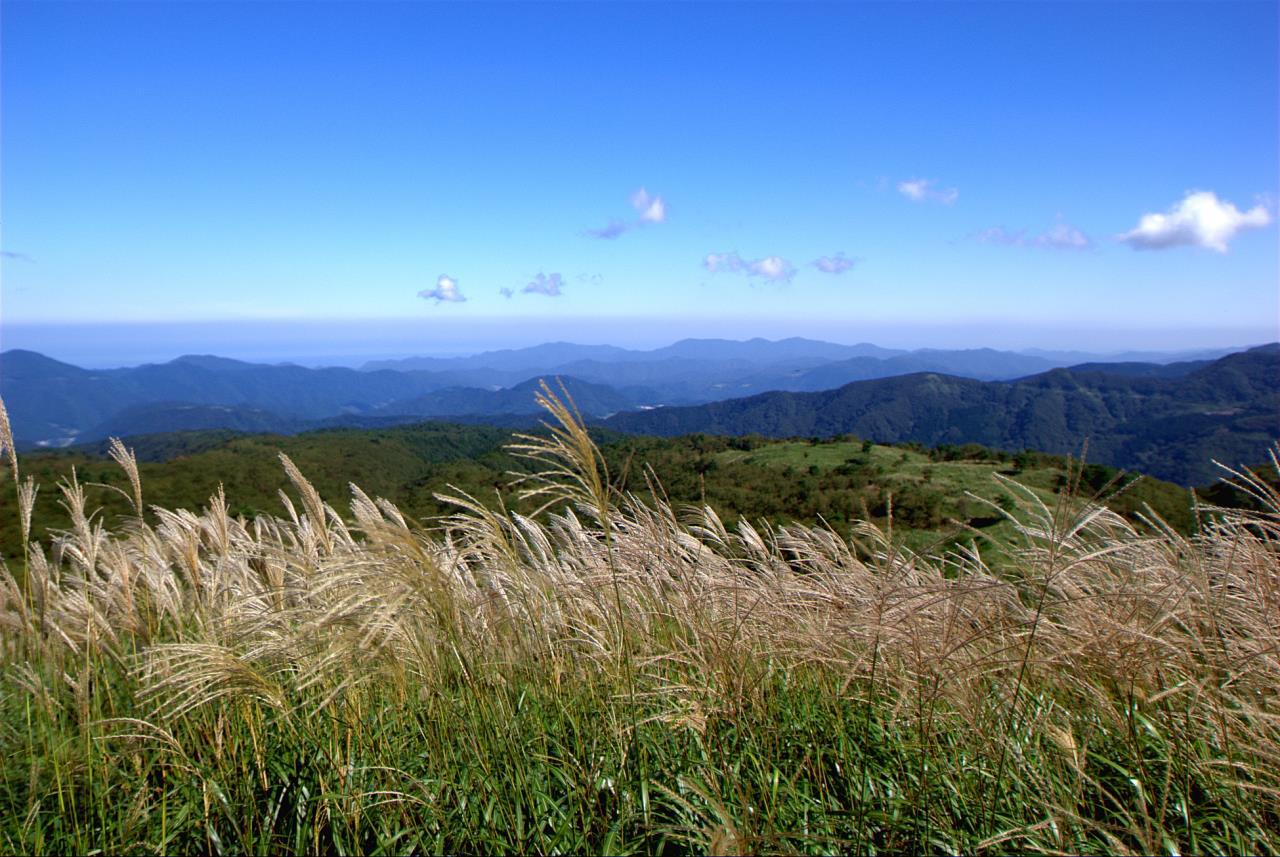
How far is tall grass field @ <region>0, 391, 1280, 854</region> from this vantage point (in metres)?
1.93

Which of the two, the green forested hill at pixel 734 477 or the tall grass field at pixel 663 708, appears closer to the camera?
the tall grass field at pixel 663 708

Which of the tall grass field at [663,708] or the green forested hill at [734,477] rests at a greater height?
the tall grass field at [663,708]

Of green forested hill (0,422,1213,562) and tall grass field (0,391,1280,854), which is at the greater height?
tall grass field (0,391,1280,854)

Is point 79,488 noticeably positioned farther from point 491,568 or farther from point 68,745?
point 491,568

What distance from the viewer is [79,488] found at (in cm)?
274

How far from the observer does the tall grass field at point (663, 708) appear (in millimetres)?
1926

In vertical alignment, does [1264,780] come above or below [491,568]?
below

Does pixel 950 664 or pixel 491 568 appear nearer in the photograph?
pixel 950 664

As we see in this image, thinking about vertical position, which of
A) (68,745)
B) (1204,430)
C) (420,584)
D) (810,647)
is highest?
(420,584)

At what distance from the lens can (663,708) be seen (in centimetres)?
251

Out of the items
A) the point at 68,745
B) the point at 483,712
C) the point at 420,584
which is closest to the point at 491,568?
the point at 483,712

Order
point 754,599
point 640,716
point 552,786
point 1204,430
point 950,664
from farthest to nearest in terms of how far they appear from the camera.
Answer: point 1204,430
point 754,599
point 640,716
point 552,786
point 950,664

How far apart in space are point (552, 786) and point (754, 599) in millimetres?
1081

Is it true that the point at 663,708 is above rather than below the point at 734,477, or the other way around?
above
